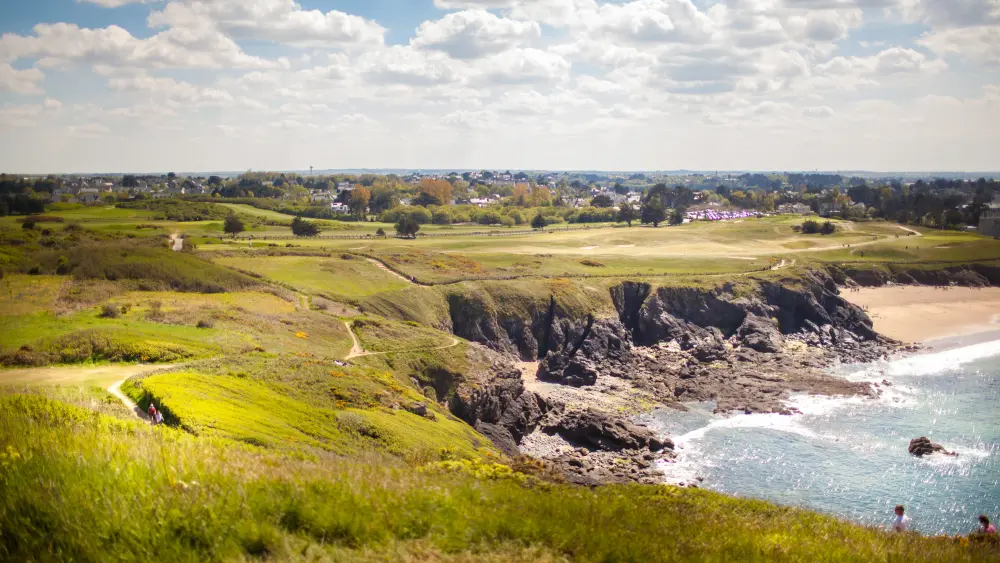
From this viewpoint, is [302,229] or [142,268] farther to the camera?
[302,229]

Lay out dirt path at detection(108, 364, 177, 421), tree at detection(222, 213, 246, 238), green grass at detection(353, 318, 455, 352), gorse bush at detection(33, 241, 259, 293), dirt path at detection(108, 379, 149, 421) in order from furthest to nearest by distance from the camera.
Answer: tree at detection(222, 213, 246, 238) < gorse bush at detection(33, 241, 259, 293) < green grass at detection(353, 318, 455, 352) < dirt path at detection(108, 364, 177, 421) < dirt path at detection(108, 379, 149, 421)

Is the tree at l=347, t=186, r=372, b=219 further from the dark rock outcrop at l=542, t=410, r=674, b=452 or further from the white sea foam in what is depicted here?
the dark rock outcrop at l=542, t=410, r=674, b=452

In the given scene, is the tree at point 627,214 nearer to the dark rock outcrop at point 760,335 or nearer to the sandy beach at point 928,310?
the sandy beach at point 928,310

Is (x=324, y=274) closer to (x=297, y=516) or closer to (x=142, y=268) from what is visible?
(x=142, y=268)

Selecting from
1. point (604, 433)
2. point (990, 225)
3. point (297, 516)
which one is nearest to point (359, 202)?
point (990, 225)

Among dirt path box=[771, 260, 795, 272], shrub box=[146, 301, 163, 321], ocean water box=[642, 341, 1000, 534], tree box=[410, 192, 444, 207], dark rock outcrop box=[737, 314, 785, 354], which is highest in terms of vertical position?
tree box=[410, 192, 444, 207]

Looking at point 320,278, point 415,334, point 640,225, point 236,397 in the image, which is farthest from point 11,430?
point 640,225

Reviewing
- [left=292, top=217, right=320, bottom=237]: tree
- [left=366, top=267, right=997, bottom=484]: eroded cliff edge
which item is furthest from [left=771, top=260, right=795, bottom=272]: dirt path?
[left=292, top=217, right=320, bottom=237]: tree

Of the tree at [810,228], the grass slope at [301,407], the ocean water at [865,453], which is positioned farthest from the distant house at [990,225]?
the grass slope at [301,407]
